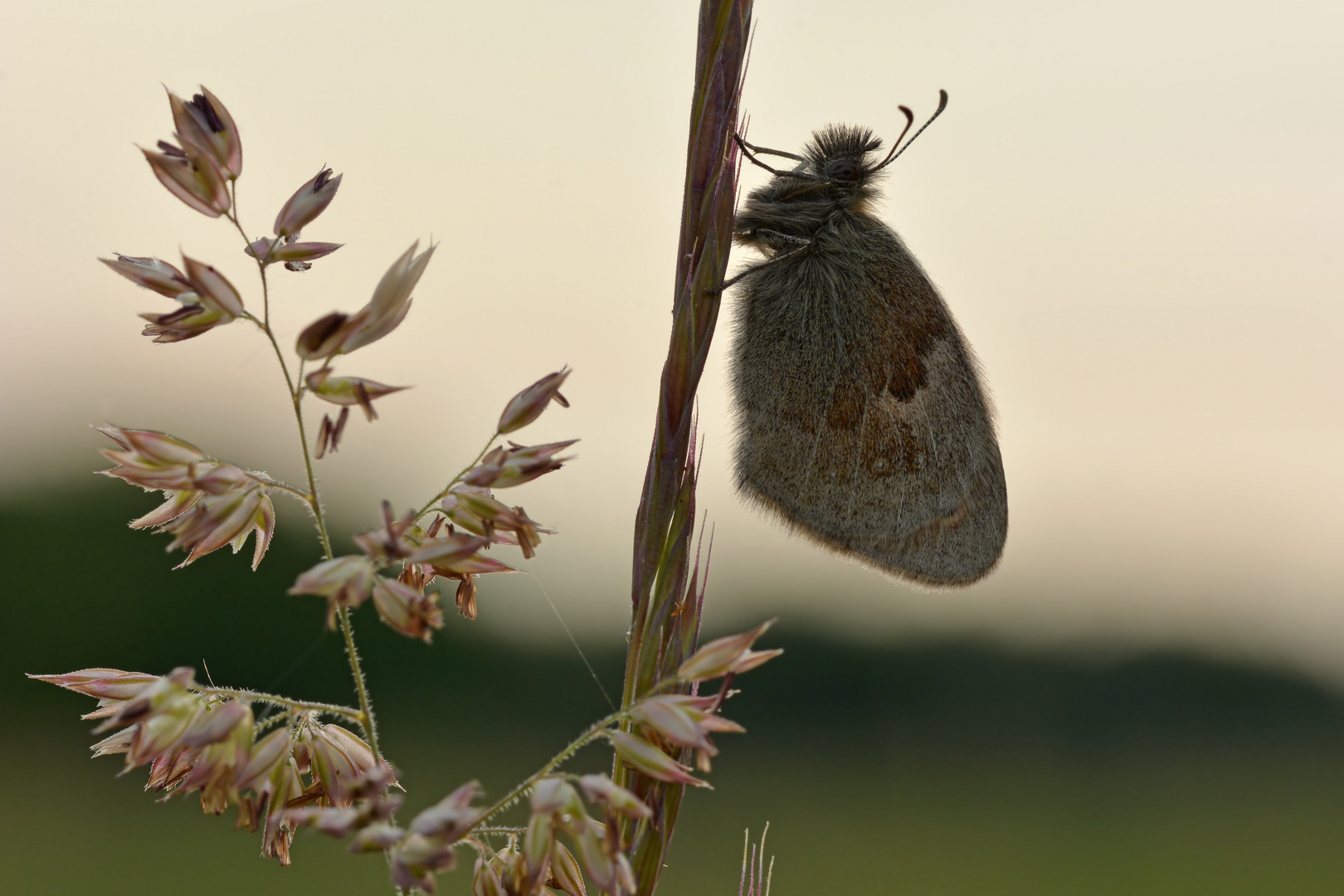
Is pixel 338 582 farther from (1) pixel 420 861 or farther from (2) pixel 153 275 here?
(2) pixel 153 275

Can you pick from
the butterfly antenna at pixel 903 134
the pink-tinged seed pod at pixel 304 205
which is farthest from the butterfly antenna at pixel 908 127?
the pink-tinged seed pod at pixel 304 205

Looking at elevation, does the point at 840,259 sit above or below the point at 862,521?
above

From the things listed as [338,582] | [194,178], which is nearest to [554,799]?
[338,582]

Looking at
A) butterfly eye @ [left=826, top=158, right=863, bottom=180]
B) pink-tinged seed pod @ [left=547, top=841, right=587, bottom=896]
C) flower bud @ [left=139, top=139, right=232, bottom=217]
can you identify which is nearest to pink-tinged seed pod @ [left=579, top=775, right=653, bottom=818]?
pink-tinged seed pod @ [left=547, top=841, right=587, bottom=896]

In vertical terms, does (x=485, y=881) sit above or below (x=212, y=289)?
below

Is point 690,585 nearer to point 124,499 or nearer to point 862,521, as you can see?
point 862,521

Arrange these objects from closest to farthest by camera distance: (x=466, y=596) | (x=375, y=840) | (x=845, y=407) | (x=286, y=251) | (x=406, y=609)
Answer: (x=375, y=840)
(x=406, y=609)
(x=286, y=251)
(x=466, y=596)
(x=845, y=407)

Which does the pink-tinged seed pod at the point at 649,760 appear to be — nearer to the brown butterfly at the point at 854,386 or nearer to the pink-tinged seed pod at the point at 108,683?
the pink-tinged seed pod at the point at 108,683

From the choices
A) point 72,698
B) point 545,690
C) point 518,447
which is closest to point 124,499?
point 72,698
